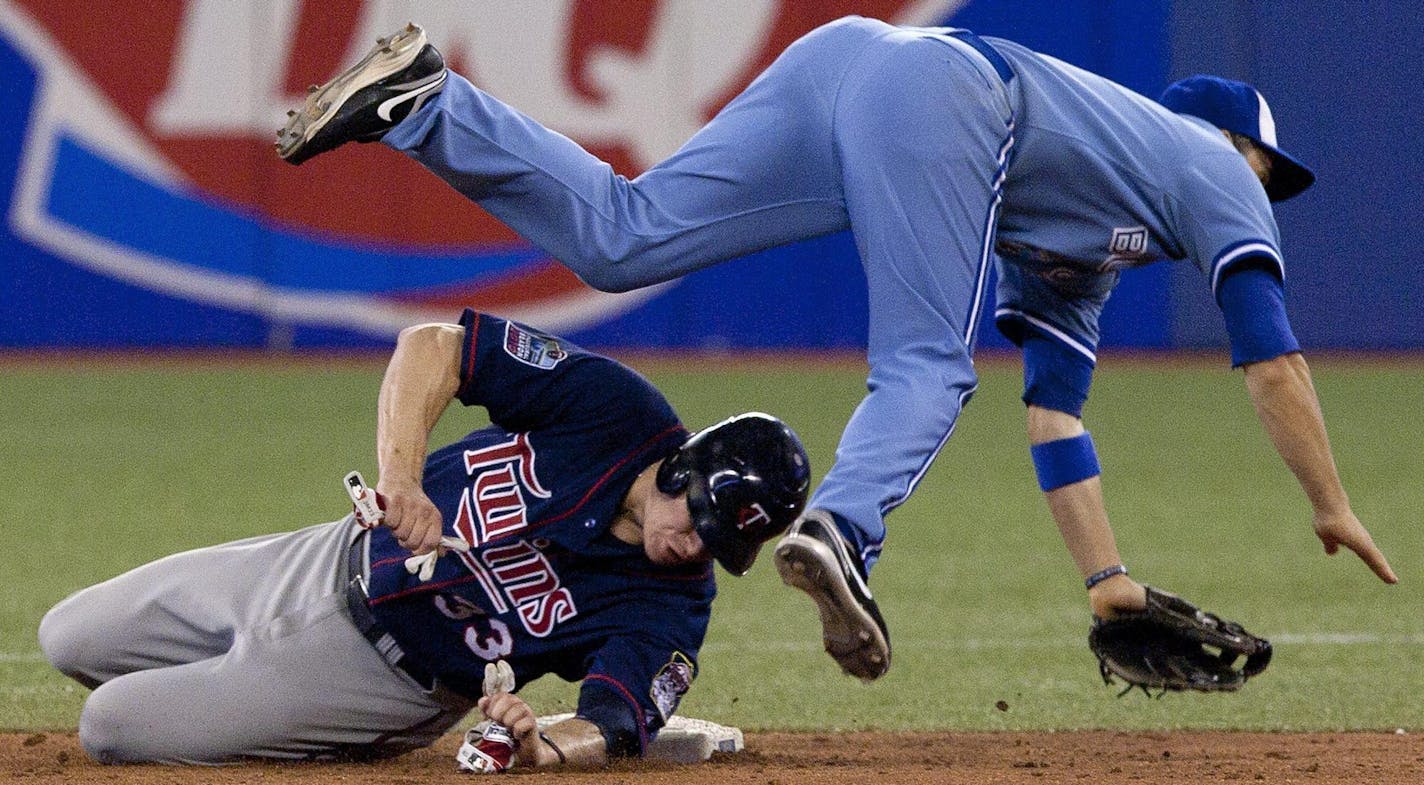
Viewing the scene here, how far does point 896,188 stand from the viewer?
4.04 m

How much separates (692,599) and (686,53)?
11430mm

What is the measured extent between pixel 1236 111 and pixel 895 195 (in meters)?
1.26

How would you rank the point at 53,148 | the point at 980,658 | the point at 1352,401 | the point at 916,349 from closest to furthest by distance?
the point at 916,349, the point at 980,658, the point at 1352,401, the point at 53,148

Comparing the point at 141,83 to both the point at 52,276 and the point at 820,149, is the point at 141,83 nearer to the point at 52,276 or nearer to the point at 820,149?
the point at 52,276

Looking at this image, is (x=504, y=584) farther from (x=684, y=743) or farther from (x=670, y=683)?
(x=684, y=743)

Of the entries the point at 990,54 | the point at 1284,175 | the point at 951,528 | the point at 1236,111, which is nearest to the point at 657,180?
the point at 990,54

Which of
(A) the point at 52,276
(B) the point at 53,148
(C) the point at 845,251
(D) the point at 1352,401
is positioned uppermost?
(B) the point at 53,148

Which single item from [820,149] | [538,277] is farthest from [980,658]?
[538,277]

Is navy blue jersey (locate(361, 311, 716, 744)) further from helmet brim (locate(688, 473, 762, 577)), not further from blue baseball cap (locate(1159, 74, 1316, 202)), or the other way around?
blue baseball cap (locate(1159, 74, 1316, 202))

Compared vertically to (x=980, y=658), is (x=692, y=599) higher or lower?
higher

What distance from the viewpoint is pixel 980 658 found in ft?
19.7

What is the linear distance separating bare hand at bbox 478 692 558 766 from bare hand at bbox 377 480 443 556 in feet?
1.18

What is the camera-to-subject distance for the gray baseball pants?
172 inches

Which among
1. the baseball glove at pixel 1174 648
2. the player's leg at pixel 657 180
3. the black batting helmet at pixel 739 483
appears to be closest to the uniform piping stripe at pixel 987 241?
the player's leg at pixel 657 180
